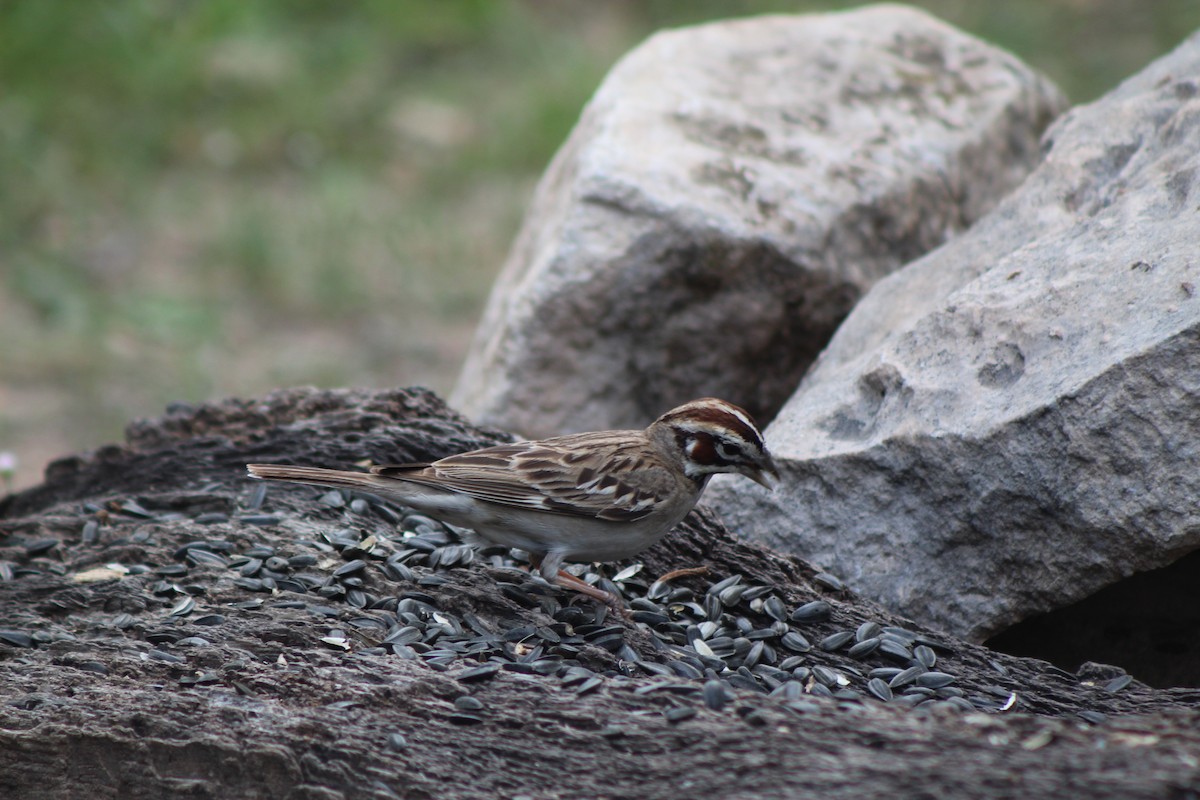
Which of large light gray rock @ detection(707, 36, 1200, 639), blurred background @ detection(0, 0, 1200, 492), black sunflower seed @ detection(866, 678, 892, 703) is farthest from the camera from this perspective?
blurred background @ detection(0, 0, 1200, 492)

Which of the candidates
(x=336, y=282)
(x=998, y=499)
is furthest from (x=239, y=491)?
(x=336, y=282)

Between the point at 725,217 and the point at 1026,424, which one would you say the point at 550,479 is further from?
the point at 725,217

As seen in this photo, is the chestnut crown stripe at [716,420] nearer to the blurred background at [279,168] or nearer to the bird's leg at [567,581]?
the bird's leg at [567,581]

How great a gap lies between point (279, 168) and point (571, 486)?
8843 millimetres

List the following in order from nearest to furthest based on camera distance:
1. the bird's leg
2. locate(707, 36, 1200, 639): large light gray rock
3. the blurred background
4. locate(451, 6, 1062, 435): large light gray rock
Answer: locate(707, 36, 1200, 639): large light gray rock, the bird's leg, locate(451, 6, 1062, 435): large light gray rock, the blurred background

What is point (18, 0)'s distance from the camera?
41.7 feet

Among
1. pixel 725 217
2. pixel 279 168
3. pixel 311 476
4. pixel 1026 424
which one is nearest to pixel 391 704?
pixel 311 476

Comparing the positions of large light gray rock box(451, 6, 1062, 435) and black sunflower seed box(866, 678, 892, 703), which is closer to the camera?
black sunflower seed box(866, 678, 892, 703)

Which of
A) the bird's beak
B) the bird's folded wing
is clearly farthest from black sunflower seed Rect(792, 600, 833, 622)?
the bird's folded wing

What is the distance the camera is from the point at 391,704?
155 inches

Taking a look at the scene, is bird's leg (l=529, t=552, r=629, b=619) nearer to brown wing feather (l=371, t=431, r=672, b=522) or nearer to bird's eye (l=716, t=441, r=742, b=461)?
brown wing feather (l=371, t=431, r=672, b=522)

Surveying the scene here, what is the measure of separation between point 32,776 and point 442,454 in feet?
7.16

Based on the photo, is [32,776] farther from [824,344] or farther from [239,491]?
[824,344]

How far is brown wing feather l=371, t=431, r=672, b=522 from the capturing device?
5.04 metres
